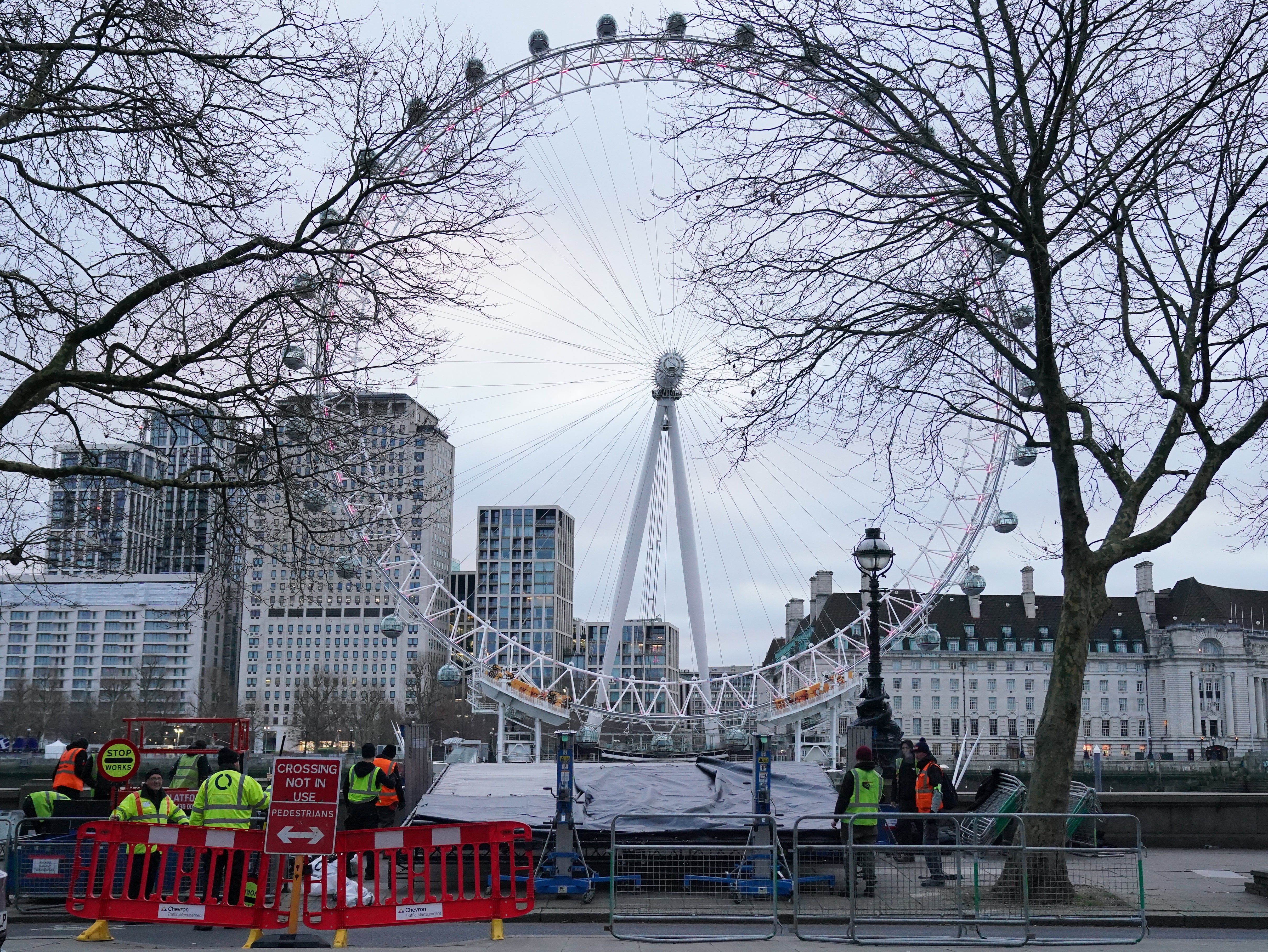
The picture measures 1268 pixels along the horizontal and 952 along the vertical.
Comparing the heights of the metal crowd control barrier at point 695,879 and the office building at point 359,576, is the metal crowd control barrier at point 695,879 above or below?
below

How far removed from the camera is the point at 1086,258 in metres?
16.9

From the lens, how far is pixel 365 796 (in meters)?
16.6

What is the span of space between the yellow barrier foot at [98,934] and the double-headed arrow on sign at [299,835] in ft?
6.68

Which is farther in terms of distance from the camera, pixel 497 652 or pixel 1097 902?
pixel 497 652

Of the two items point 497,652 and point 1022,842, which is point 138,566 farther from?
point 1022,842

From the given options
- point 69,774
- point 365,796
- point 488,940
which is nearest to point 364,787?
point 365,796

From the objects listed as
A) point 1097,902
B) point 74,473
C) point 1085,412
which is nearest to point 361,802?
point 74,473

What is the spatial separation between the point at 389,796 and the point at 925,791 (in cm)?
696

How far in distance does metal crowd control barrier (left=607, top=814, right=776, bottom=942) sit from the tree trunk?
113 inches

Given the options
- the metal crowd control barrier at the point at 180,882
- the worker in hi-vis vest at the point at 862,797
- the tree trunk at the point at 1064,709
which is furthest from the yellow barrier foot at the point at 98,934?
the tree trunk at the point at 1064,709

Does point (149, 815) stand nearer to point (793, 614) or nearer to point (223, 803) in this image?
point (223, 803)

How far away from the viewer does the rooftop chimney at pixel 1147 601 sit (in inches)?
5492

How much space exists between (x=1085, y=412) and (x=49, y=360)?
11772mm

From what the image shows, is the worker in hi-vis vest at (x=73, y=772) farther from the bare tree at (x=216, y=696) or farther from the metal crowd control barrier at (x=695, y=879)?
the bare tree at (x=216, y=696)
